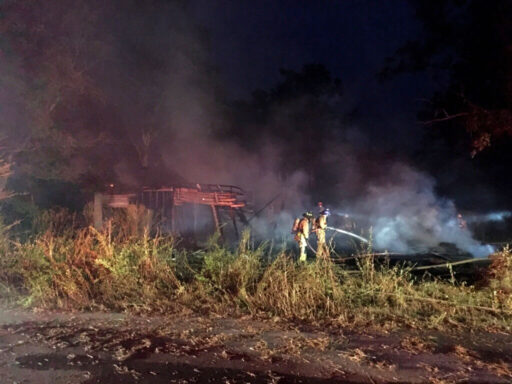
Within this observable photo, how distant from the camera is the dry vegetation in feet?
18.3

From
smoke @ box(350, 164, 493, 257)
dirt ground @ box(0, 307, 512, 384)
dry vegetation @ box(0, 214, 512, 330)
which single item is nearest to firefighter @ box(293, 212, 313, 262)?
smoke @ box(350, 164, 493, 257)

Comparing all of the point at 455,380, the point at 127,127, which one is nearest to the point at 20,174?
the point at 127,127

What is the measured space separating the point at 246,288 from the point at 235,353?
6.34ft

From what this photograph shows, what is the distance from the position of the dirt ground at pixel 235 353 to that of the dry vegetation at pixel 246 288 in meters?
0.44

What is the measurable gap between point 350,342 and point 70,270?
436 cm

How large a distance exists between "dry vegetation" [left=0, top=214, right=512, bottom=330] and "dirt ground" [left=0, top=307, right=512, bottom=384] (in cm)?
44

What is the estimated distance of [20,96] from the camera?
41.7ft

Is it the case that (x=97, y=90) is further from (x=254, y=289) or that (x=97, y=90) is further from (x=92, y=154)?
(x=254, y=289)

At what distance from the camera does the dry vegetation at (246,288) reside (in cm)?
557

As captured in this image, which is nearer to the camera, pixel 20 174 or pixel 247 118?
pixel 20 174

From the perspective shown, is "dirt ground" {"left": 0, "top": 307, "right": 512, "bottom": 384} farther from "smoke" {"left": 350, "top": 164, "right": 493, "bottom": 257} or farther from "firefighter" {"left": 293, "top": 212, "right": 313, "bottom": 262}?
"smoke" {"left": 350, "top": 164, "right": 493, "bottom": 257}

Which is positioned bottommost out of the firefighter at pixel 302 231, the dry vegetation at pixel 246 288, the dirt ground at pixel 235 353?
the dirt ground at pixel 235 353

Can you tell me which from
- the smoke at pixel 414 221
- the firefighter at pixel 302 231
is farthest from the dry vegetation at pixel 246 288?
the smoke at pixel 414 221

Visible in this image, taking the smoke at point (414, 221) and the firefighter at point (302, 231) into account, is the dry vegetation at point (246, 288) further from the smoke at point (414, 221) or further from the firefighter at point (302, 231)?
the smoke at point (414, 221)
